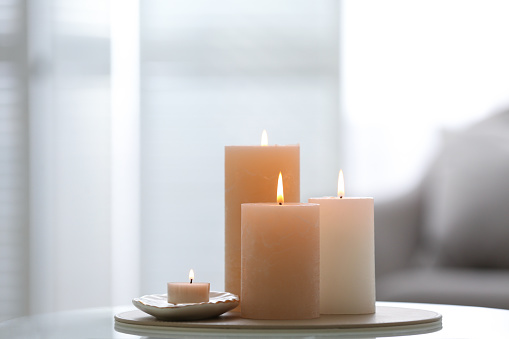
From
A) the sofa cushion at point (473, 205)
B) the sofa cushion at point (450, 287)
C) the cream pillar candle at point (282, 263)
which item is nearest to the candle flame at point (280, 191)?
the cream pillar candle at point (282, 263)

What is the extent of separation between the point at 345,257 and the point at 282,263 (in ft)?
0.36

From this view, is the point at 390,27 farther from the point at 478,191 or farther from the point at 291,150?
the point at 291,150

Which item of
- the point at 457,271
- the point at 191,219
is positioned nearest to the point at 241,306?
the point at 457,271

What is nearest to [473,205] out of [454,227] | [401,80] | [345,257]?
[454,227]

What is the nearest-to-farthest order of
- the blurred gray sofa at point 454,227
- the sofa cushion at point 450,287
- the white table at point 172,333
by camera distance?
the white table at point 172,333, the sofa cushion at point 450,287, the blurred gray sofa at point 454,227

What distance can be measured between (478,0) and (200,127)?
110cm

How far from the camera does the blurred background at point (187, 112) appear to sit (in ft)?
9.09

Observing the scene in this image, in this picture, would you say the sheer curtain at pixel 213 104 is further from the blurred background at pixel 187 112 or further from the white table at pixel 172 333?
the white table at pixel 172 333

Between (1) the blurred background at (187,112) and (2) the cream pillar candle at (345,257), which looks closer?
(2) the cream pillar candle at (345,257)

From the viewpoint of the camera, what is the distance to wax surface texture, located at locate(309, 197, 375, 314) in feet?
2.78

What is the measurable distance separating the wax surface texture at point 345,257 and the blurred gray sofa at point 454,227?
3.90 ft

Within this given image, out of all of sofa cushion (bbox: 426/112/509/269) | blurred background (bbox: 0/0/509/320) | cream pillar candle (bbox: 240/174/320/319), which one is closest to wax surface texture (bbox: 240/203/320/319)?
cream pillar candle (bbox: 240/174/320/319)

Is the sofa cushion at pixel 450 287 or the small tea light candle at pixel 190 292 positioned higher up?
the small tea light candle at pixel 190 292

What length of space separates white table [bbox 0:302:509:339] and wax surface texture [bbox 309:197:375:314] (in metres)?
0.10
